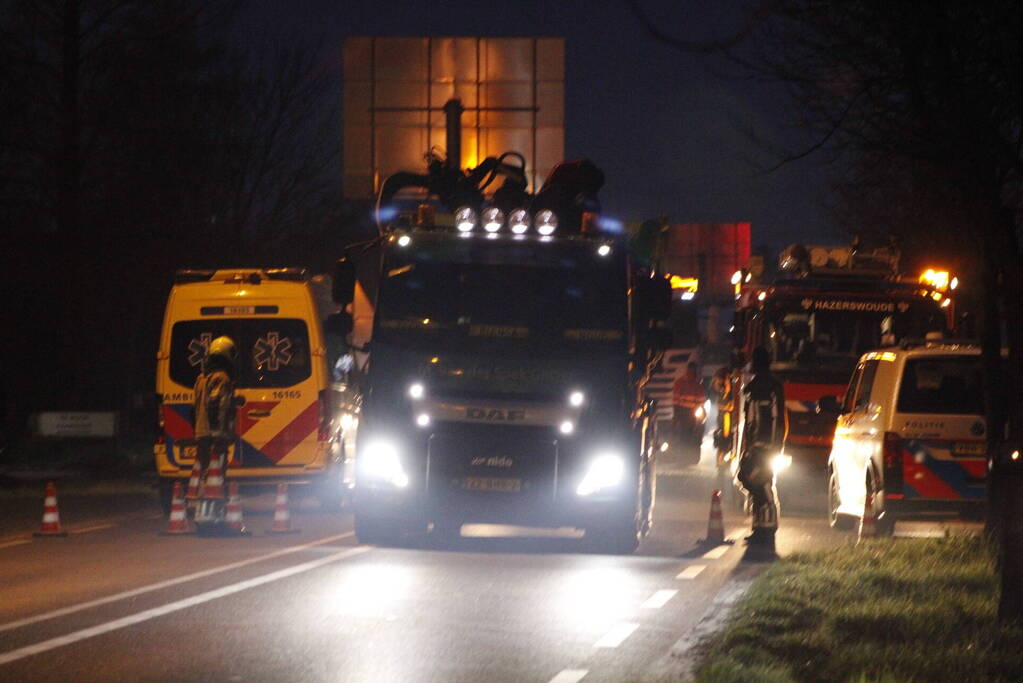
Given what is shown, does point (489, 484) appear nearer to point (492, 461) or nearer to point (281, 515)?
point (492, 461)

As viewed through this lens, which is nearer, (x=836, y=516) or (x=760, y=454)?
(x=760, y=454)

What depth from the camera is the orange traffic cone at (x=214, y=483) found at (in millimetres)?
18422

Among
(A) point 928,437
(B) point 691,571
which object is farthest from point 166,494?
(A) point 928,437

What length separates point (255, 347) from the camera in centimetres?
2134

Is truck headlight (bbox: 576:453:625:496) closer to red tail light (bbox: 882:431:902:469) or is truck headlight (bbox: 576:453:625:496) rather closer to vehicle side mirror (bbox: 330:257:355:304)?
vehicle side mirror (bbox: 330:257:355:304)

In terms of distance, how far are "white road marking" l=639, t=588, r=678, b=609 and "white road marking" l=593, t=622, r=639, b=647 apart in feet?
3.24

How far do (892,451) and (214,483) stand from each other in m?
6.51

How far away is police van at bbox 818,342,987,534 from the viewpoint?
58.2 feet

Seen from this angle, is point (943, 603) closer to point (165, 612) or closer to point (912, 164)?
point (912, 164)

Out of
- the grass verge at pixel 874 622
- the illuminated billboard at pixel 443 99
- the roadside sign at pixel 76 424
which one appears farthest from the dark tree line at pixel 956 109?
the illuminated billboard at pixel 443 99

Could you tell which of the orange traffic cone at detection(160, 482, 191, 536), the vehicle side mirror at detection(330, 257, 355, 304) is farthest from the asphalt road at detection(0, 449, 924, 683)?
the vehicle side mirror at detection(330, 257, 355, 304)

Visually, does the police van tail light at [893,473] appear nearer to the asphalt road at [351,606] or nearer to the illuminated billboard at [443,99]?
the asphalt road at [351,606]

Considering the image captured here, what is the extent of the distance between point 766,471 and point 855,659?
802 centimetres

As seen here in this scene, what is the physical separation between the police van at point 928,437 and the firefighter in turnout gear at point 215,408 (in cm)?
634
